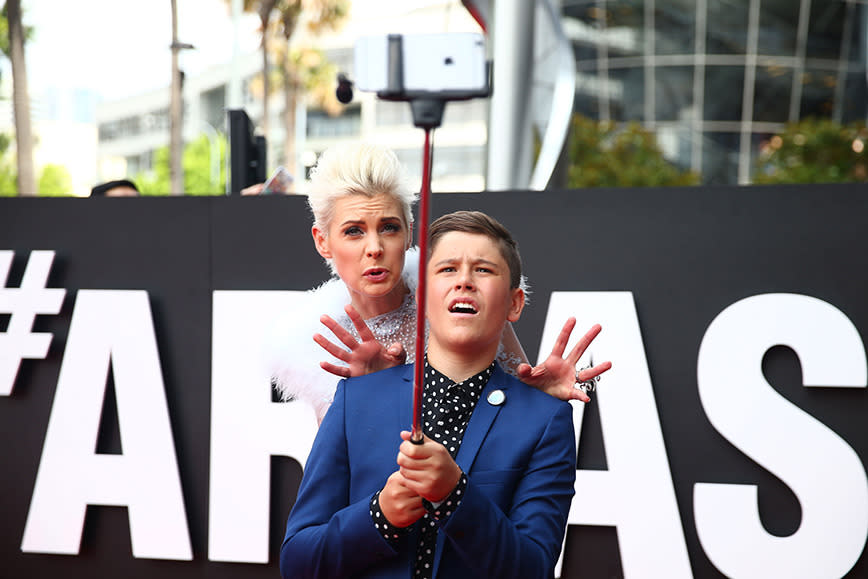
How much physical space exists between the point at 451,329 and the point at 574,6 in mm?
33965

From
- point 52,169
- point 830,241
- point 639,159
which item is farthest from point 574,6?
point 52,169

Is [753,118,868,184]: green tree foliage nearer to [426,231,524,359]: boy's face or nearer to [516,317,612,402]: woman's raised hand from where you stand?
[516,317,612,402]: woman's raised hand

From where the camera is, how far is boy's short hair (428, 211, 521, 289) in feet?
7.54

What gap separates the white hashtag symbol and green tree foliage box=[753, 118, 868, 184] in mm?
22952

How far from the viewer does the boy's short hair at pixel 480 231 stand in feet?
7.54

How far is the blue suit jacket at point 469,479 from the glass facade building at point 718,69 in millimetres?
32300

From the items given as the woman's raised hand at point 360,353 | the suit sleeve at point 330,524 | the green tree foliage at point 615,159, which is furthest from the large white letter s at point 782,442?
the green tree foliage at point 615,159

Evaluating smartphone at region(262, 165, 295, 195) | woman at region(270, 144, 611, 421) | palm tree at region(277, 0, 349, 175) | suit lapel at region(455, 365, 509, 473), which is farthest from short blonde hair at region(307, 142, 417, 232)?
palm tree at region(277, 0, 349, 175)

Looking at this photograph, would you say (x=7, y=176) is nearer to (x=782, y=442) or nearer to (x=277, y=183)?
(x=277, y=183)

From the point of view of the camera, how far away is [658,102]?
34.5 meters

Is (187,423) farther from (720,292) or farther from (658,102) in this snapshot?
(658,102)

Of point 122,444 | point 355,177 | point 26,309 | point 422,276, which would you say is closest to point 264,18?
Result: point 26,309

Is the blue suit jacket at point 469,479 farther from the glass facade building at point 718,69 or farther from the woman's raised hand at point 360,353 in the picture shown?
the glass facade building at point 718,69

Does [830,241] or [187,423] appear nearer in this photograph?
[830,241]
